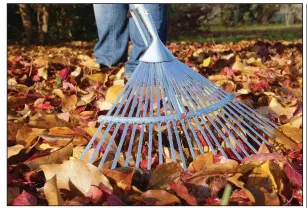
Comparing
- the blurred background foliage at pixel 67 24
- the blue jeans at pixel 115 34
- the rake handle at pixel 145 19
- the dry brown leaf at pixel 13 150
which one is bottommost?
the blurred background foliage at pixel 67 24

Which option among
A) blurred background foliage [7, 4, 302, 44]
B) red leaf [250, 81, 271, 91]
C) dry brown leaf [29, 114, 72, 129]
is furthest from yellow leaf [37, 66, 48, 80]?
blurred background foliage [7, 4, 302, 44]

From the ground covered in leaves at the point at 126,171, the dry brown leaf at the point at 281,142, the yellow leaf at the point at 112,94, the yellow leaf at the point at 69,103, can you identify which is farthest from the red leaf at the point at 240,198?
the yellow leaf at the point at 69,103

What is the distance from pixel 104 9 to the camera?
294 cm

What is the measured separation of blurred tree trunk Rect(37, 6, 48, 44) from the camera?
10906 millimetres

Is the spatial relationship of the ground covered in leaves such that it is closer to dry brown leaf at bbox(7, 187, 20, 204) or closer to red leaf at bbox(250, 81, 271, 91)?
dry brown leaf at bbox(7, 187, 20, 204)

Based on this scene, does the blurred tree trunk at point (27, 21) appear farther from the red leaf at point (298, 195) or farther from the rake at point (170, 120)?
the red leaf at point (298, 195)

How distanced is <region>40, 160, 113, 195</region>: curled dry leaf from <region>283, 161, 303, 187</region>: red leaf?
Answer: 0.45 metres

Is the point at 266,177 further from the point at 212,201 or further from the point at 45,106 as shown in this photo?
the point at 45,106

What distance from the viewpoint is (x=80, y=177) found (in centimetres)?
101

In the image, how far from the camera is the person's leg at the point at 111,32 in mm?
2936

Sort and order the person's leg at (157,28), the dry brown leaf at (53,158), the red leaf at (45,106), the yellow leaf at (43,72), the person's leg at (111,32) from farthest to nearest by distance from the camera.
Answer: the person's leg at (111,32)
the yellow leaf at (43,72)
the person's leg at (157,28)
the red leaf at (45,106)
the dry brown leaf at (53,158)

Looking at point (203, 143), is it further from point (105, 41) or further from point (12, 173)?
point (105, 41)

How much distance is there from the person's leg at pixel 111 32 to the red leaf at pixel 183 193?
215 centimetres

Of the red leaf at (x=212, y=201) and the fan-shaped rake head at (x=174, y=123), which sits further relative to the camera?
the fan-shaped rake head at (x=174, y=123)
